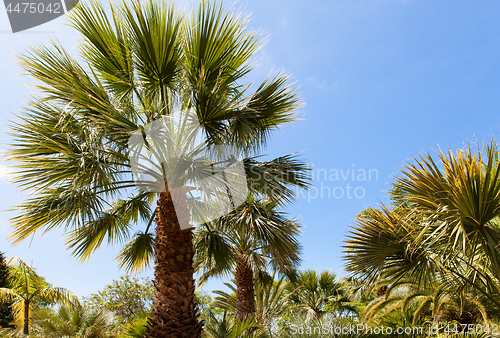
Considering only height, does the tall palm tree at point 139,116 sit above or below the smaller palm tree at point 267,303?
above

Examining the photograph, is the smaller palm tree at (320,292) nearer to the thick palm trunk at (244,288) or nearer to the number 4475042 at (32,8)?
the thick palm trunk at (244,288)

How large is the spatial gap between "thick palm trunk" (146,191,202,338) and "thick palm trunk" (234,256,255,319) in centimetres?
472

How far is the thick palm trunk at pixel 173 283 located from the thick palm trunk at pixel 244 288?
4.72 m

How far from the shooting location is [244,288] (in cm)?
943

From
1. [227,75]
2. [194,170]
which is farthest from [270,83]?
[194,170]

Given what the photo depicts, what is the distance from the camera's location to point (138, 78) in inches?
211

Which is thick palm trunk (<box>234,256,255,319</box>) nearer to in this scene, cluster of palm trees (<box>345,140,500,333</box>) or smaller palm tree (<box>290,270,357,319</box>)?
cluster of palm trees (<box>345,140,500,333</box>)

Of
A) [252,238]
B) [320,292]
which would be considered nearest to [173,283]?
[252,238]

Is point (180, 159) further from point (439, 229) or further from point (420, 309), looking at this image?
point (420, 309)

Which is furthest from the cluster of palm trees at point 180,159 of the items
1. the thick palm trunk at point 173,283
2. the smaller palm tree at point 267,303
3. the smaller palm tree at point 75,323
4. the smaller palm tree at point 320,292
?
the smaller palm tree at point 320,292

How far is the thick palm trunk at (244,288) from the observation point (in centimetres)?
927

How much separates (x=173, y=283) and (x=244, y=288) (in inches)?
213

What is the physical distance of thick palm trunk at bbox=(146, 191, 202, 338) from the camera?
4.45 meters

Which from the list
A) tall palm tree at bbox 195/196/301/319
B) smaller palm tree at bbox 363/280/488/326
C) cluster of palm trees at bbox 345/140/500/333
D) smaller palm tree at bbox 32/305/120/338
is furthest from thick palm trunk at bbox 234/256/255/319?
cluster of palm trees at bbox 345/140/500/333
